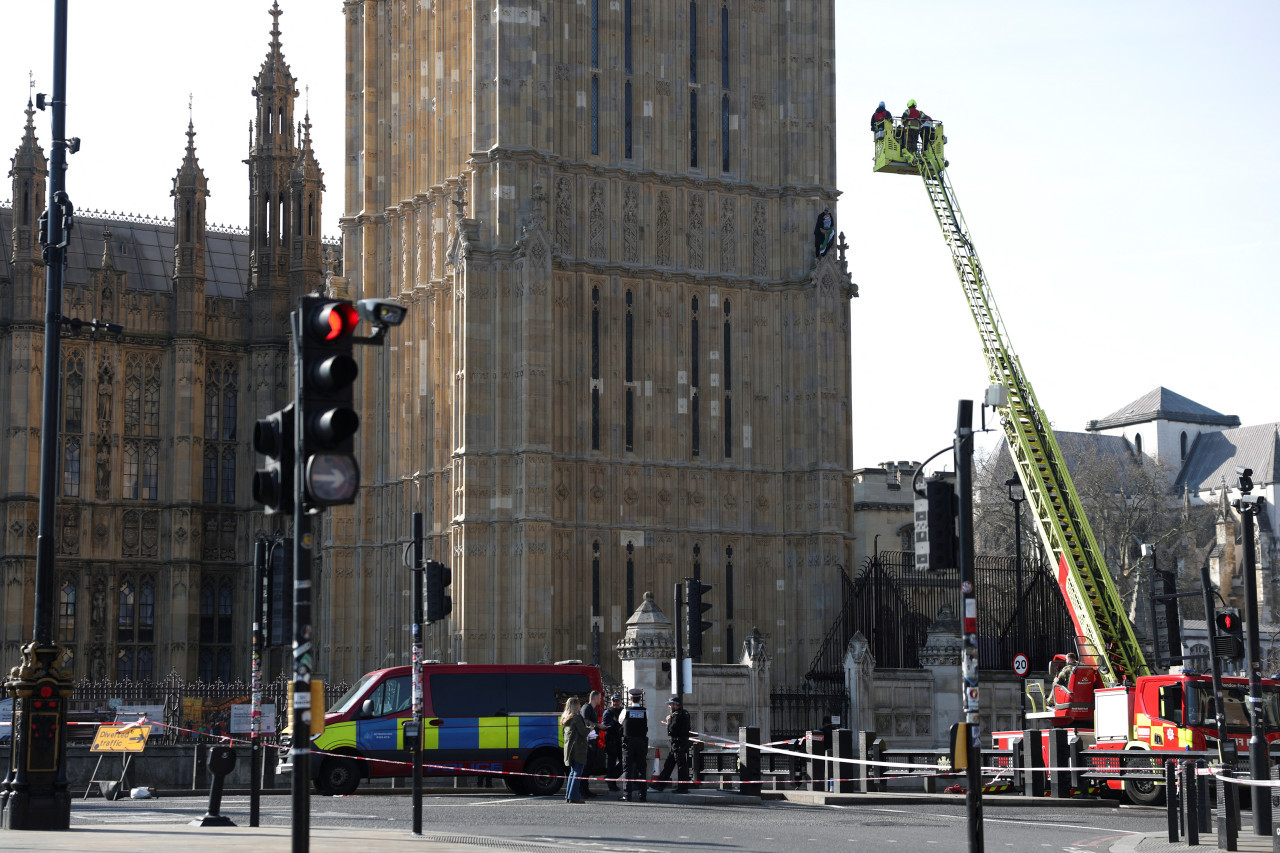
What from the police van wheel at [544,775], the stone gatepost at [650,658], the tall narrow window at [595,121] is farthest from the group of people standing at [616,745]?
the tall narrow window at [595,121]

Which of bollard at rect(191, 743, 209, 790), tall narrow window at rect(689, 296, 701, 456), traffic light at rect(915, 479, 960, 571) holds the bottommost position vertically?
bollard at rect(191, 743, 209, 790)

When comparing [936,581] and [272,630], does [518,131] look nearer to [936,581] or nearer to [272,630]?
[936,581]

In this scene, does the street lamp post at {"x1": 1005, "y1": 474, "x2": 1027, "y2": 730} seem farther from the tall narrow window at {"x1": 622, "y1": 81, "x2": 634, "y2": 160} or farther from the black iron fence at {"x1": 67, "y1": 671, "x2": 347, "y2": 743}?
the black iron fence at {"x1": 67, "y1": 671, "x2": 347, "y2": 743}

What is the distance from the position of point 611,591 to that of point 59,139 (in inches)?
994

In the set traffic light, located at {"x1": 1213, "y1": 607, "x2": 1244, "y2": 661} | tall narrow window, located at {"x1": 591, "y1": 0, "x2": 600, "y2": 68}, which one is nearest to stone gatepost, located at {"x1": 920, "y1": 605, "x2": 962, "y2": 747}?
traffic light, located at {"x1": 1213, "y1": 607, "x2": 1244, "y2": 661}

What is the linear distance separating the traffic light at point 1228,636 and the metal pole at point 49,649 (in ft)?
46.2

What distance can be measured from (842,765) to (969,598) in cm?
1315

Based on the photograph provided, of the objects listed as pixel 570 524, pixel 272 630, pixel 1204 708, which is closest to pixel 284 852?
pixel 272 630

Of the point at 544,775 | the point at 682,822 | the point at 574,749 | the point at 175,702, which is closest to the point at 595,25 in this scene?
the point at 175,702

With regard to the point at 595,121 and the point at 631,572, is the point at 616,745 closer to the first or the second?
the point at 631,572

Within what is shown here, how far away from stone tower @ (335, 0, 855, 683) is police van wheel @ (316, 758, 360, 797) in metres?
13.7

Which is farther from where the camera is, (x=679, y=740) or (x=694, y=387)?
(x=694, y=387)

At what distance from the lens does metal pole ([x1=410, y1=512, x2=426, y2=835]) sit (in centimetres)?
1839

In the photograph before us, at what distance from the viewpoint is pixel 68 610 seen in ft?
164
